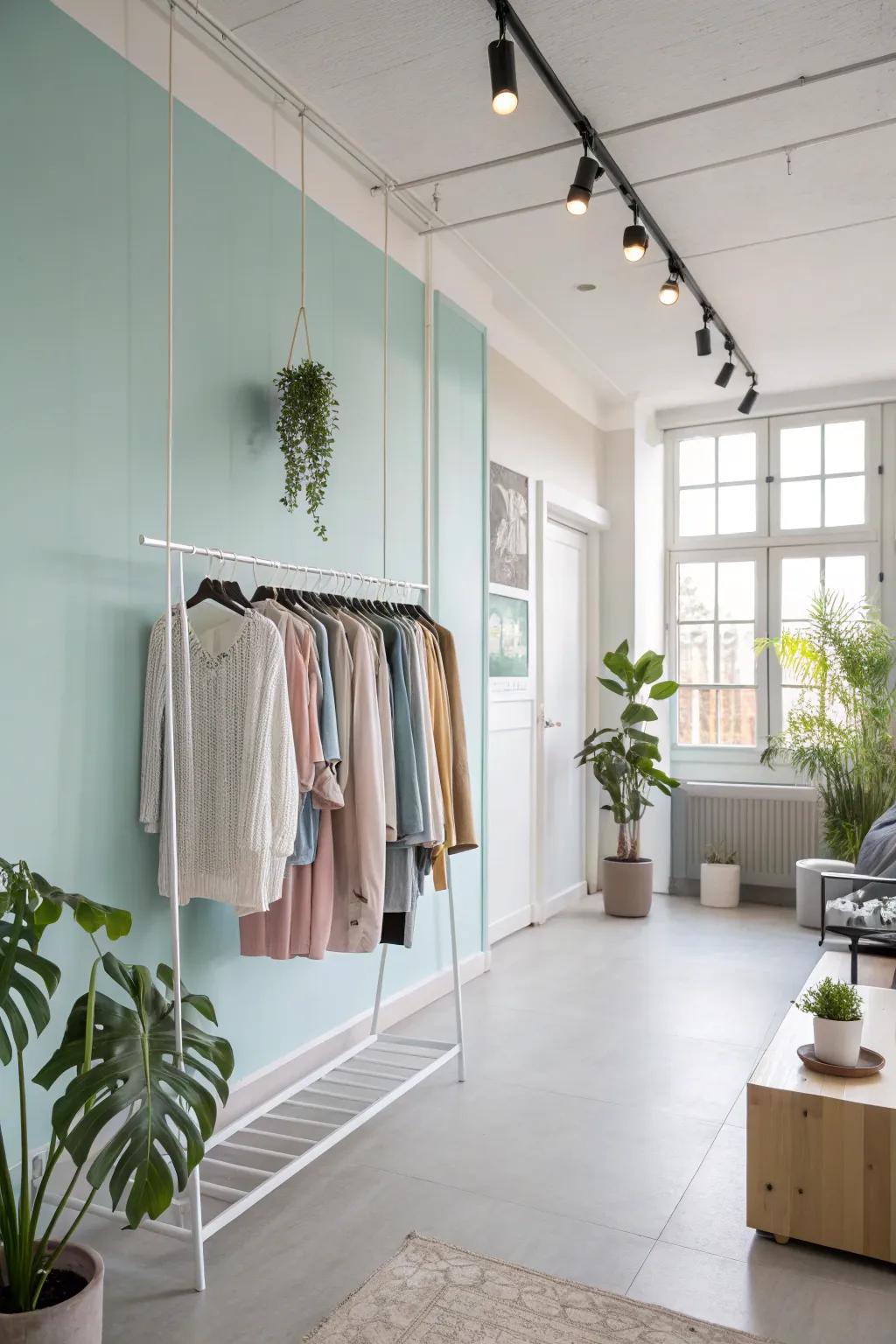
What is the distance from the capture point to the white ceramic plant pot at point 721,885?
21.0 ft

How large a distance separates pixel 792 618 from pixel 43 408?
5388 mm

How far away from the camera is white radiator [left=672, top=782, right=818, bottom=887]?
21.6ft

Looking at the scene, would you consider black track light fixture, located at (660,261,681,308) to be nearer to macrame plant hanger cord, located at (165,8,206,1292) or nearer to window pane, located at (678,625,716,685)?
macrame plant hanger cord, located at (165,8,206,1292)

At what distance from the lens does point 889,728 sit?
6.18 meters

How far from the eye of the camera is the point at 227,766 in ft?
8.52

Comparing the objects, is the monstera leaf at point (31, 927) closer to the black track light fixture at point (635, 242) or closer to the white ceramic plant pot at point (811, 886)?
the black track light fixture at point (635, 242)

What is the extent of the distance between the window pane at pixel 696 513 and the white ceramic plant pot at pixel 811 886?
240cm

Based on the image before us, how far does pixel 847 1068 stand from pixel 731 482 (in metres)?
5.08

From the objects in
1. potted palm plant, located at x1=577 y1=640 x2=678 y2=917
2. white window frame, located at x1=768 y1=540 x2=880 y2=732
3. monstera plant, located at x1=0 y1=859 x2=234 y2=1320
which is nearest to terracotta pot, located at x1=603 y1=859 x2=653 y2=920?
potted palm plant, located at x1=577 y1=640 x2=678 y2=917

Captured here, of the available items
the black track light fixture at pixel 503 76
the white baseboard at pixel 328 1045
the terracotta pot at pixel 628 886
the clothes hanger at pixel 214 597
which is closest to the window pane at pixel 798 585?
the terracotta pot at pixel 628 886

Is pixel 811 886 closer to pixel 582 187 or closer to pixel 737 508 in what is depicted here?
pixel 737 508

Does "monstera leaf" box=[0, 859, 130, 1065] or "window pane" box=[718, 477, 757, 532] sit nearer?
"monstera leaf" box=[0, 859, 130, 1065]

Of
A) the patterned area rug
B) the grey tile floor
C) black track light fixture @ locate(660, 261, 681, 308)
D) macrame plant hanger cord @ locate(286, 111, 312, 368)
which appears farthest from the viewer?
black track light fixture @ locate(660, 261, 681, 308)

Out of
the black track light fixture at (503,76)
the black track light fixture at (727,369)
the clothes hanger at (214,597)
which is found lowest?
the clothes hanger at (214,597)
